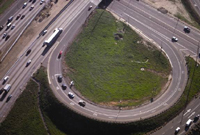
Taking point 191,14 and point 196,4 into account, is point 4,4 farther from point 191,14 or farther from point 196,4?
point 196,4

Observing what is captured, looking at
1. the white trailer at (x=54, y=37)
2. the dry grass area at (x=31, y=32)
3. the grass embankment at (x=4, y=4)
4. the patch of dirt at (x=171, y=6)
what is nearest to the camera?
the dry grass area at (x=31, y=32)

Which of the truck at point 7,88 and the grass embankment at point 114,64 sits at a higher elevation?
the grass embankment at point 114,64

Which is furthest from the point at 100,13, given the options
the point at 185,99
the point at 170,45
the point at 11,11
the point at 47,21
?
the point at 185,99

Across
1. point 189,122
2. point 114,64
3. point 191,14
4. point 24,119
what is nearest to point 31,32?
point 114,64

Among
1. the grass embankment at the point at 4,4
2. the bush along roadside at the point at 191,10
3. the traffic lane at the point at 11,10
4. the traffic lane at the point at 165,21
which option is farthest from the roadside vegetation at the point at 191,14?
the grass embankment at the point at 4,4

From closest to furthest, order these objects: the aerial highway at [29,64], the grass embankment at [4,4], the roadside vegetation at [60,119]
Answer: the roadside vegetation at [60,119] → the aerial highway at [29,64] → the grass embankment at [4,4]

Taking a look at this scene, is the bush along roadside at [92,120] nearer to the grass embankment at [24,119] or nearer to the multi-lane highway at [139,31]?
the multi-lane highway at [139,31]

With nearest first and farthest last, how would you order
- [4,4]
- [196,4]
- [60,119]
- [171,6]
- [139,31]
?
[60,119] < [139,31] < [171,6] < [196,4] < [4,4]
